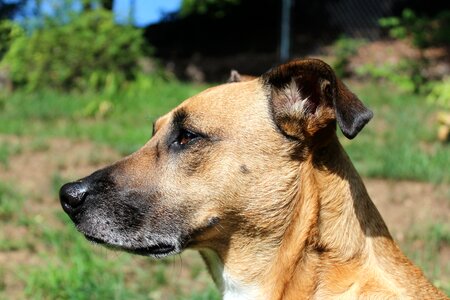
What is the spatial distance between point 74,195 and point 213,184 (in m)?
0.62

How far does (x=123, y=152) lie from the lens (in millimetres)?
7828

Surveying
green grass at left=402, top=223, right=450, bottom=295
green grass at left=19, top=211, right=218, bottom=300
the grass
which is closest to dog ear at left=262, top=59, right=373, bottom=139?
the grass

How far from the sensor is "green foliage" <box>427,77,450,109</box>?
32.9 ft

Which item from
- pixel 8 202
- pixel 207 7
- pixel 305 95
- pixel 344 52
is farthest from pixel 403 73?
pixel 305 95

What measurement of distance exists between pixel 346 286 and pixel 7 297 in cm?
257

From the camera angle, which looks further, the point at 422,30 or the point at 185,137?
the point at 422,30

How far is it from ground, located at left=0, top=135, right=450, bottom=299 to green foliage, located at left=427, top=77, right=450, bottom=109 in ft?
11.7

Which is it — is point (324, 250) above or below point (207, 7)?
above

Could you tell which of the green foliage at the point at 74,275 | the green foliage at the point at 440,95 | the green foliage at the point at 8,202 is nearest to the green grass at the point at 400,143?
the green foliage at the point at 440,95

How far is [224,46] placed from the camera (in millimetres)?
16906

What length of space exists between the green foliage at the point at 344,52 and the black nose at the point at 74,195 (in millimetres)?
10524

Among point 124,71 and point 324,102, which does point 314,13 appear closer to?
point 124,71

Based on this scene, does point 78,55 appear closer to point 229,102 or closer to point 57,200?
point 57,200

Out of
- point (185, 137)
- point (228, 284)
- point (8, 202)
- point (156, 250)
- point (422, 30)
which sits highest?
point (185, 137)
